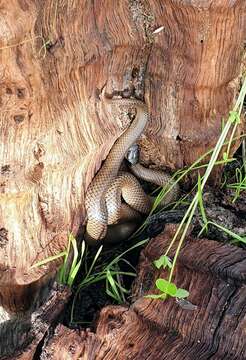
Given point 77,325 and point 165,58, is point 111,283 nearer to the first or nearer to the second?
point 77,325

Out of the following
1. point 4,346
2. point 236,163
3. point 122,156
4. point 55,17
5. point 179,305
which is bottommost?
point 4,346

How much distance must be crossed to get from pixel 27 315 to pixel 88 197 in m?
0.53

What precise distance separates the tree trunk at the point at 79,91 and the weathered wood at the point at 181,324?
445 mm

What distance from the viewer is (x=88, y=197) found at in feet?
7.70

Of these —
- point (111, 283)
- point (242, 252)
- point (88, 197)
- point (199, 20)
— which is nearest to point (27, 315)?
point (111, 283)

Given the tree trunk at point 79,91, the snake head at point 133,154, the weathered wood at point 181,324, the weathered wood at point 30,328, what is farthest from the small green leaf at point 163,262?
the snake head at point 133,154

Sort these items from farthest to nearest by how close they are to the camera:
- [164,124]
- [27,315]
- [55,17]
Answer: [164,124], [27,315], [55,17]

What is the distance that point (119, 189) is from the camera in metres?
2.59

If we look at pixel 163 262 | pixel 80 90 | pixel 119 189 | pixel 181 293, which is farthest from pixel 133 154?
→ pixel 181 293

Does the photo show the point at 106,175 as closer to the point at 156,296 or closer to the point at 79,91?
the point at 79,91

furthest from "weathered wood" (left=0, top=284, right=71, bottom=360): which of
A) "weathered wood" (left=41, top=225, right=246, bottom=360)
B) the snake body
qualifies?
the snake body

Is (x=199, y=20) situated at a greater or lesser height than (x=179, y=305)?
greater

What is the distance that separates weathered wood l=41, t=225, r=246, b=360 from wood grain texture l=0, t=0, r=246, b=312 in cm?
45

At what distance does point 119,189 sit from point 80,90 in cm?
62
